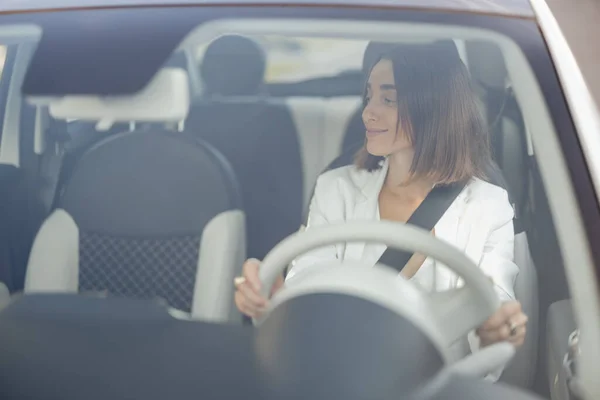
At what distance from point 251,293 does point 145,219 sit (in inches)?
10.7

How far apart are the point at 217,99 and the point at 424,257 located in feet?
A: 1.72

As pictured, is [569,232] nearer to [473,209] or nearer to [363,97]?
[473,209]

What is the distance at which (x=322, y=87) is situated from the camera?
155 centimetres

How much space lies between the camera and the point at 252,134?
1.49 meters

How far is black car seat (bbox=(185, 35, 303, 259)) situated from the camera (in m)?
1.37

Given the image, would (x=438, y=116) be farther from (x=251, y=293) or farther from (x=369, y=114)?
(x=251, y=293)

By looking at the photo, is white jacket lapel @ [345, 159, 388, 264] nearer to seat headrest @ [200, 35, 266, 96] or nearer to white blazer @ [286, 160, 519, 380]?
white blazer @ [286, 160, 519, 380]

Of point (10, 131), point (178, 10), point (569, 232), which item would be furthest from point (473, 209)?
point (10, 131)

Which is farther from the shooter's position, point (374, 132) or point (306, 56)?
point (306, 56)

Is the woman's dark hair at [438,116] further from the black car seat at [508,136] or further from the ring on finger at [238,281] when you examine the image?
the ring on finger at [238,281]

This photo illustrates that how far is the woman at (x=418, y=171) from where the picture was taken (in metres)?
1.30

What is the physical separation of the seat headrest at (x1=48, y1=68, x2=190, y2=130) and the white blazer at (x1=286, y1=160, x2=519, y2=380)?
0.31 metres

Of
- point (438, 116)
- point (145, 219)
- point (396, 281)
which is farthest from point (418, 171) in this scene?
point (145, 219)

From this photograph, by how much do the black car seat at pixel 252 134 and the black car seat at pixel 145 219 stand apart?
26mm
